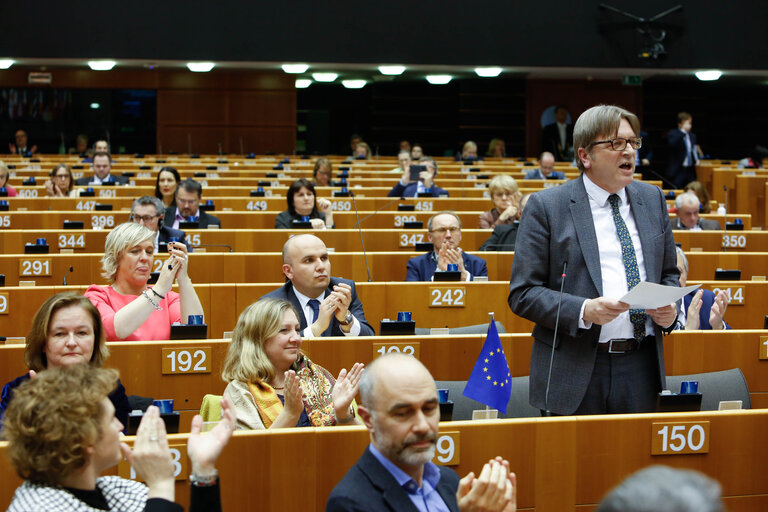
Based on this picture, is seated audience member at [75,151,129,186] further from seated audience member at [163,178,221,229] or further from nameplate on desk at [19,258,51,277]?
nameplate on desk at [19,258,51,277]

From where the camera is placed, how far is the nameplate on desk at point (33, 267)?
4.89 m

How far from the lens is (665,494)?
0.87 metres

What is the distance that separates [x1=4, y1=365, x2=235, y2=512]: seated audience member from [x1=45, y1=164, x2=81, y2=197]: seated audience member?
6.44 meters

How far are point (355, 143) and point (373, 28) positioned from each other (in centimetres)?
197

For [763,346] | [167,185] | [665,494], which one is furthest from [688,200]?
[665,494]

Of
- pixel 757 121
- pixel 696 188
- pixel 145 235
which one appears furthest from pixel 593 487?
pixel 757 121

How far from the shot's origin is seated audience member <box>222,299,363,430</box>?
2.50m

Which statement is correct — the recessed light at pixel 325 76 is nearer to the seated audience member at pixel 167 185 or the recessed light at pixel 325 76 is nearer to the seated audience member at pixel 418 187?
Result: the seated audience member at pixel 418 187

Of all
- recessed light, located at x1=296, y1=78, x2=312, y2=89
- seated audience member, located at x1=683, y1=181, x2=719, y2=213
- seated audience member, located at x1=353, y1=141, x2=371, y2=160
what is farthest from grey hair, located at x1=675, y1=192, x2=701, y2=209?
recessed light, located at x1=296, y1=78, x2=312, y2=89

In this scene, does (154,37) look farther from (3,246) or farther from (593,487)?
(593,487)

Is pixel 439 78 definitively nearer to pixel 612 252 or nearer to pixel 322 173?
pixel 322 173

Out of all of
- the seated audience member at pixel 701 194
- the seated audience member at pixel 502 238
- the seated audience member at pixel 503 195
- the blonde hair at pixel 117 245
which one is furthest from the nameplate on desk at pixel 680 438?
the seated audience member at pixel 701 194

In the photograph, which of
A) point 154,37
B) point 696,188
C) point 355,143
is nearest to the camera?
point 696,188

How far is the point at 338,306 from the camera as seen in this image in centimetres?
338
